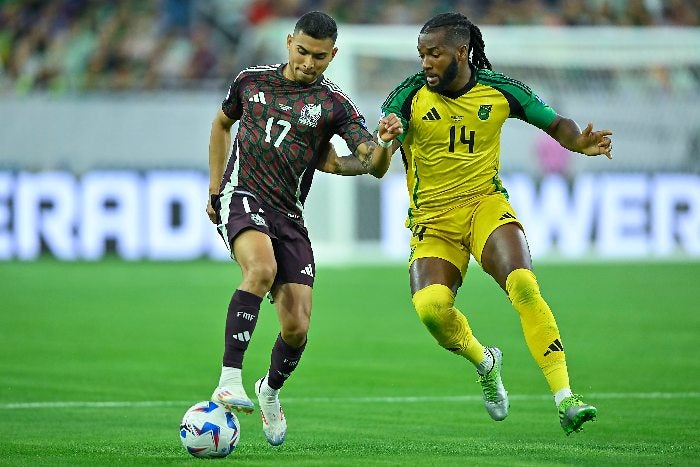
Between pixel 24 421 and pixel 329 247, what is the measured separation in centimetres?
1394

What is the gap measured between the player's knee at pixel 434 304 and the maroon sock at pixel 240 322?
1.15 metres

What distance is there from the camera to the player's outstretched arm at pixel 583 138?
8.21 meters

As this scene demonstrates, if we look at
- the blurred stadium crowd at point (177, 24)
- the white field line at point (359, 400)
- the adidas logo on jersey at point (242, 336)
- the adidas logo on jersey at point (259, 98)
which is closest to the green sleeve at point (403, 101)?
the adidas logo on jersey at point (259, 98)

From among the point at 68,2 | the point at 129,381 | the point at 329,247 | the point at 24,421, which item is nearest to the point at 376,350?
the point at 129,381

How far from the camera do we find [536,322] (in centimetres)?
785

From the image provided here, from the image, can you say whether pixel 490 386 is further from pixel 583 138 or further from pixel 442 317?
pixel 583 138

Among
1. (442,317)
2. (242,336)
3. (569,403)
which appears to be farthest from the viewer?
(442,317)

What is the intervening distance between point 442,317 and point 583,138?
4.36ft

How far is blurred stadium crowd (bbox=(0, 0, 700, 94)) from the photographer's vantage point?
24.7 meters

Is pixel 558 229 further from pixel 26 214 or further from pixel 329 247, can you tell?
pixel 26 214

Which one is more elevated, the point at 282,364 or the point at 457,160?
the point at 457,160

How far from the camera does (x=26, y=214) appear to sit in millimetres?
22219

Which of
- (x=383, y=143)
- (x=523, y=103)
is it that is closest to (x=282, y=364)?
(x=383, y=143)

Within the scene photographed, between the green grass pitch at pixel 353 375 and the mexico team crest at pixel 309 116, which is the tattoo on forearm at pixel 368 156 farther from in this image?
the green grass pitch at pixel 353 375
